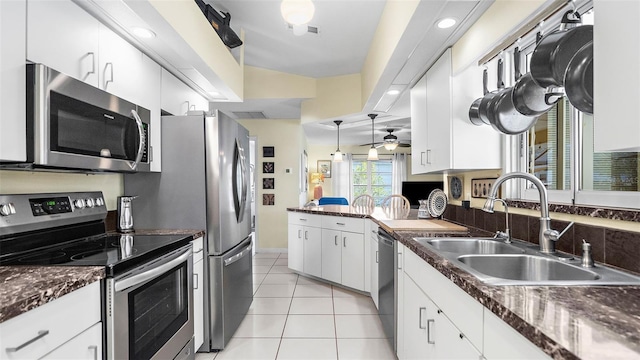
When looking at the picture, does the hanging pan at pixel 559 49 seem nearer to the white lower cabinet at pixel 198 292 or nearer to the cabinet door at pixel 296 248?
the white lower cabinet at pixel 198 292

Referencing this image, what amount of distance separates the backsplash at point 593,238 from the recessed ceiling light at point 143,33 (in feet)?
7.69

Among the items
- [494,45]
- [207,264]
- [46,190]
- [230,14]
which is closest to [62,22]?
[46,190]

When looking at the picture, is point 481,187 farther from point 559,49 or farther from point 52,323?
point 52,323

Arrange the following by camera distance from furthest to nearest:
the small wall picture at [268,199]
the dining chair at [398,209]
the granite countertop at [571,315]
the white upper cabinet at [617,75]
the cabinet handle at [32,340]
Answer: the small wall picture at [268,199], the dining chair at [398,209], the cabinet handle at [32,340], the white upper cabinet at [617,75], the granite countertop at [571,315]

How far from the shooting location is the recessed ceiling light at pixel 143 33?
6.07 feet

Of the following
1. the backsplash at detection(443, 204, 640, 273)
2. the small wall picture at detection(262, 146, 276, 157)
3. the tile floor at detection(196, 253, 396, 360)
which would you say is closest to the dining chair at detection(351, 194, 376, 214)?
the tile floor at detection(196, 253, 396, 360)

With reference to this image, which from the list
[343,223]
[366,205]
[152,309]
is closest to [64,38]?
[152,309]

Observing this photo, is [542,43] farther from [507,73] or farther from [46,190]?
[46,190]

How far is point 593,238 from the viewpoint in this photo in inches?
49.8

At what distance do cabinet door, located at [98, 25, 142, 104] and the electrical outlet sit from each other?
2373mm

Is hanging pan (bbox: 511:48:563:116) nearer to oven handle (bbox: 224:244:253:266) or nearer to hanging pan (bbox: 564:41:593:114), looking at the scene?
hanging pan (bbox: 564:41:593:114)

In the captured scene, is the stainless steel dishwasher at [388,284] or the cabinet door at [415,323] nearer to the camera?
the cabinet door at [415,323]

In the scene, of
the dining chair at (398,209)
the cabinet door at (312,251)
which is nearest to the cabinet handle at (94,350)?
the dining chair at (398,209)

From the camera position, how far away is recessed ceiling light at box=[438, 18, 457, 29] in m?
1.87
